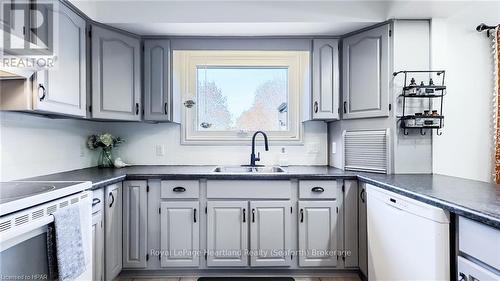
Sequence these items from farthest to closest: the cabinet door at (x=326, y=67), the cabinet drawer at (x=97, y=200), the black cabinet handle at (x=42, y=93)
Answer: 1. the cabinet door at (x=326, y=67)
2. the cabinet drawer at (x=97, y=200)
3. the black cabinet handle at (x=42, y=93)

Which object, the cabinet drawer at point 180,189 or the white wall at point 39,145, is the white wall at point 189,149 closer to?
the white wall at point 39,145

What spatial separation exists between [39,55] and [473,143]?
3.24m

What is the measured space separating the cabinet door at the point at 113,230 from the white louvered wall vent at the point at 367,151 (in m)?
1.95

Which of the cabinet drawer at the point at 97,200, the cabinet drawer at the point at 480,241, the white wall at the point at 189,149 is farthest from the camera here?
the white wall at the point at 189,149

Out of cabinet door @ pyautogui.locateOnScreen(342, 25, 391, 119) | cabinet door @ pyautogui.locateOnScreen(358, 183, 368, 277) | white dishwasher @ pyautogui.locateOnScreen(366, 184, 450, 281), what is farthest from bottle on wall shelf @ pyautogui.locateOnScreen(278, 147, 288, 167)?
white dishwasher @ pyautogui.locateOnScreen(366, 184, 450, 281)

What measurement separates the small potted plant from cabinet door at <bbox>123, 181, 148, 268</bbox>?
612mm

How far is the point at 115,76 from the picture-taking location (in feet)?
7.67

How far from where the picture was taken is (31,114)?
6.22ft

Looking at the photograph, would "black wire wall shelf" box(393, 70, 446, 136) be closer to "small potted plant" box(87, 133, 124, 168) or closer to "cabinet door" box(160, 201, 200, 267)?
"cabinet door" box(160, 201, 200, 267)

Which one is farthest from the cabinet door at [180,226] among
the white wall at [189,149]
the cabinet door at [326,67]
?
the cabinet door at [326,67]

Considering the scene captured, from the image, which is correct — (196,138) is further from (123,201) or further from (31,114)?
(31,114)

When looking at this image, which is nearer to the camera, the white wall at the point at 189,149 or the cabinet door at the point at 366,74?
the cabinet door at the point at 366,74

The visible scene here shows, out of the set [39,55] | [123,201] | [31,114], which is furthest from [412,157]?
[31,114]

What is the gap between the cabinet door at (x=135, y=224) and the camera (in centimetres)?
222
